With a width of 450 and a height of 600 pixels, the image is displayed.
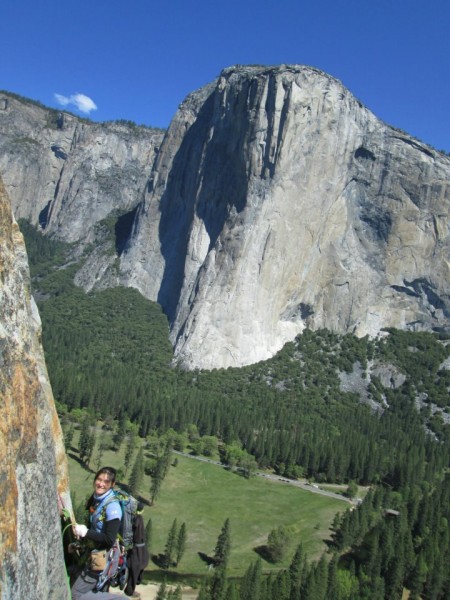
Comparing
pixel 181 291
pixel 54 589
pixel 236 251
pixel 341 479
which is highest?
pixel 236 251

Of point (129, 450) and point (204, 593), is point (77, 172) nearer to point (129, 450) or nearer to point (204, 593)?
point (129, 450)

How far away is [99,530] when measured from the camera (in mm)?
8500

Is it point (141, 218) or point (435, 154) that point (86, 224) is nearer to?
point (141, 218)

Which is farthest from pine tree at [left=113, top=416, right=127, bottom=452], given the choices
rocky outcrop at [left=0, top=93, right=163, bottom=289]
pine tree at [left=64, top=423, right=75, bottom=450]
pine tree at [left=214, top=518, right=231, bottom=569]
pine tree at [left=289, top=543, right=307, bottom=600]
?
rocky outcrop at [left=0, top=93, right=163, bottom=289]

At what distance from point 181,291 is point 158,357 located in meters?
17.4

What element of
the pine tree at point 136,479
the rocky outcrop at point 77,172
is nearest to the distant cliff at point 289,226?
the pine tree at point 136,479

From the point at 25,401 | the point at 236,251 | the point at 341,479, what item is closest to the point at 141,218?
the point at 236,251

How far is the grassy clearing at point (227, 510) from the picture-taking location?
50.7 meters

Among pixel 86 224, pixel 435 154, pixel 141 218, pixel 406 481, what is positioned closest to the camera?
pixel 406 481

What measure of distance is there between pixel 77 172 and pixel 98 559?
188 metres

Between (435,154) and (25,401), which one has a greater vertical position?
(435,154)

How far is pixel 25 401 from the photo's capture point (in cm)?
824

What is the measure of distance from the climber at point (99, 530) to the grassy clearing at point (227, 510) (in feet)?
138

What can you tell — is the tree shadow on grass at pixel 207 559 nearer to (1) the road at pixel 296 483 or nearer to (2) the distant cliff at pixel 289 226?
(1) the road at pixel 296 483
